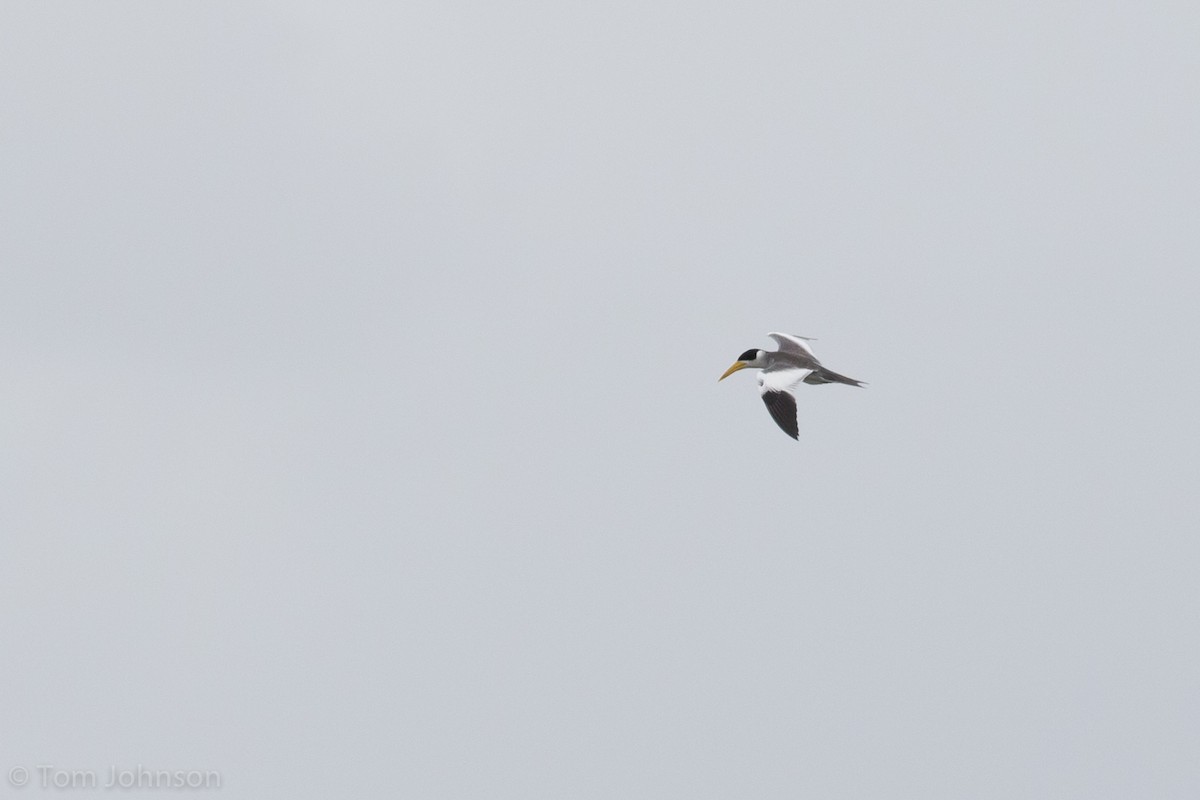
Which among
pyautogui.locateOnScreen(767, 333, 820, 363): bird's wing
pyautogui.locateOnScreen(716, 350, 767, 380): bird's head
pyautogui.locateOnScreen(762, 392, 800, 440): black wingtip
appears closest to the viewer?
pyautogui.locateOnScreen(762, 392, 800, 440): black wingtip

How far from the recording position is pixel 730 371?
168 feet

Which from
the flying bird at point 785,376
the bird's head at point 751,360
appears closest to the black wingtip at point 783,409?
the flying bird at point 785,376

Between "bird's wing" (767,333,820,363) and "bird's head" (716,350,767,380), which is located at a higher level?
"bird's wing" (767,333,820,363)

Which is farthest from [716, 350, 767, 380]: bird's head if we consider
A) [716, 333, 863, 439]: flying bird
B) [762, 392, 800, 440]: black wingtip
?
[762, 392, 800, 440]: black wingtip

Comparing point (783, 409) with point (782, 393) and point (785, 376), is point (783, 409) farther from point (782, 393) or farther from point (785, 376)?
point (785, 376)

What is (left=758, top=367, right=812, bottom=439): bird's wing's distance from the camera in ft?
152

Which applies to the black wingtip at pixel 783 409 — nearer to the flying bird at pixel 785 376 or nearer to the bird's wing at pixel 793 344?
the flying bird at pixel 785 376

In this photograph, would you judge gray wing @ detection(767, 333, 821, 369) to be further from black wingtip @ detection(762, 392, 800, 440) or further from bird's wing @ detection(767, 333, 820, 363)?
black wingtip @ detection(762, 392, 800, 440)

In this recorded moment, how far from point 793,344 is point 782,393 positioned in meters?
8.77

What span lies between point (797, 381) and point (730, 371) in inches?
115

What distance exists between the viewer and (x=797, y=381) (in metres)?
48.8

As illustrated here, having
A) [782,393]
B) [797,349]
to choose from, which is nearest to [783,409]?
[782,393]

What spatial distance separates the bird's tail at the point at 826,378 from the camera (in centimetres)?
5122

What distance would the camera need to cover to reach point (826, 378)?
51562 mm
